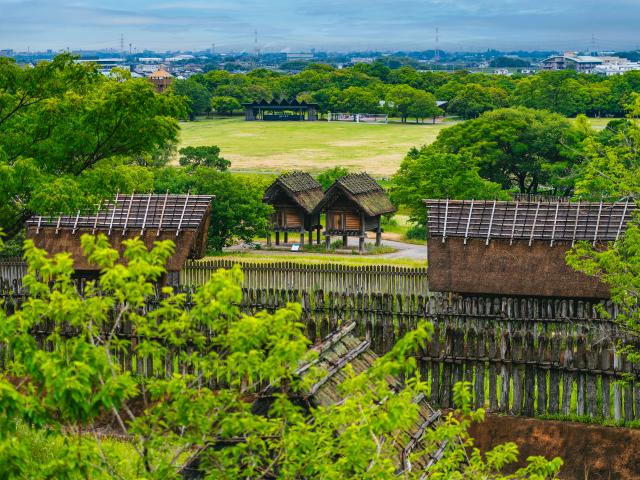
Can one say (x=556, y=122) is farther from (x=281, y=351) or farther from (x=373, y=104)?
(x=373, y=104)

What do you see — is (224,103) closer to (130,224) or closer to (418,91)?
(418,91)

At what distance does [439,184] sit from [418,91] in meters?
83.5

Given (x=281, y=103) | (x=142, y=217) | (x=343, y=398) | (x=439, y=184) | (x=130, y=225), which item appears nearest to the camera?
(x=343, y=398)

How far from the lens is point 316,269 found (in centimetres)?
2775

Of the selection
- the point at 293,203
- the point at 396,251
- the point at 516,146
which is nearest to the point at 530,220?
the point at 396,251

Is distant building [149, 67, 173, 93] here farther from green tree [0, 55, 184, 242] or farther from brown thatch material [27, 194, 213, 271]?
green tree [0, 55, 184, 242]

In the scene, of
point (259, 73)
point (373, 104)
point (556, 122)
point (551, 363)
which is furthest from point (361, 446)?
point (259, 73)

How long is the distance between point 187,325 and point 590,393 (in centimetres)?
1049

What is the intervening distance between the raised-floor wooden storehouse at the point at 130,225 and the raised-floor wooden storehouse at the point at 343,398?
13774 mm

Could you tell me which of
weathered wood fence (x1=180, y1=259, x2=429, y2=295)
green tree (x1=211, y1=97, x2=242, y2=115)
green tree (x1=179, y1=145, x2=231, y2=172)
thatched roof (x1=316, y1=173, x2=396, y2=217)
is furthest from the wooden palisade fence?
Answer: green tree (x1=211, y1=97, x2=242, y2=115)

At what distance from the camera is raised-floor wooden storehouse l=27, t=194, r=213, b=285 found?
2758 centimetres

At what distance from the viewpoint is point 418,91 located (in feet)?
419

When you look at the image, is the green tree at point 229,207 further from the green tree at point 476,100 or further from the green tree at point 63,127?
the green tree at point 476,100

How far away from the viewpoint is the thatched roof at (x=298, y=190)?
145ft
